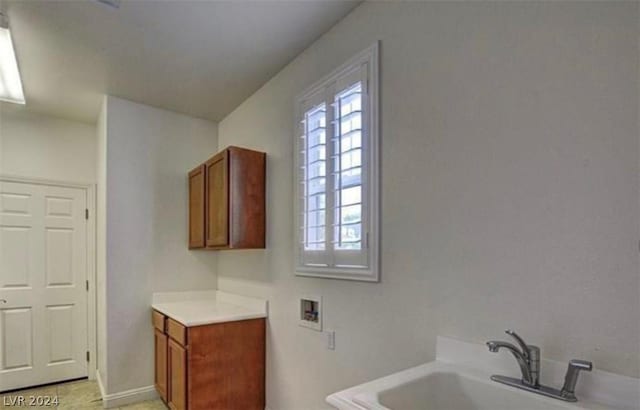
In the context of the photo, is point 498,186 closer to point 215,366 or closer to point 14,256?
point 215,366

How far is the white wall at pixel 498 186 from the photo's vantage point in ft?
3.82

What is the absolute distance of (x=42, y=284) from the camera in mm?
3775

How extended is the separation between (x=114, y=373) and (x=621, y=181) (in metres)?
3.74

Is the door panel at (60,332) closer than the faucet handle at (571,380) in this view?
No

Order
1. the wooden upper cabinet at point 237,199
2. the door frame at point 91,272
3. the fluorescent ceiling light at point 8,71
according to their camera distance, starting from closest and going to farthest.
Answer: the fluorescent ceiling light at point 8,71
the wooden upper cabinet at point 237,199
the door frame at point 91,272

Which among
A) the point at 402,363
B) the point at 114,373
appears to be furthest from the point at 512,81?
the point at 114,373

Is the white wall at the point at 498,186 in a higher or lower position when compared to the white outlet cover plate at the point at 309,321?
higher

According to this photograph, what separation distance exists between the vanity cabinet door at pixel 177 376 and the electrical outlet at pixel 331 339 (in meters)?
1.05

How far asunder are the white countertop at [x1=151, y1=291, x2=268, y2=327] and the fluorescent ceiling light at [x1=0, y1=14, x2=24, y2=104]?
201cm

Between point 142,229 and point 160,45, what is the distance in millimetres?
1707

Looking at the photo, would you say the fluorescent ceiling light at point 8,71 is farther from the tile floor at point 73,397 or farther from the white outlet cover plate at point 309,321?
the tile floor at point 73,397

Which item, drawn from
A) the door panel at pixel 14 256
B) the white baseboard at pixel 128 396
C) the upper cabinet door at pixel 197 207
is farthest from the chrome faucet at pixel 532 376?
the door panel at pixel 14 256

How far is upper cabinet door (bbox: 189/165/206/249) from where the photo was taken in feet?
11.0

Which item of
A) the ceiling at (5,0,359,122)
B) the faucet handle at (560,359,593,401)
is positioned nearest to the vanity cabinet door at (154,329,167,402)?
the ceiling at (5,0,359,122)
